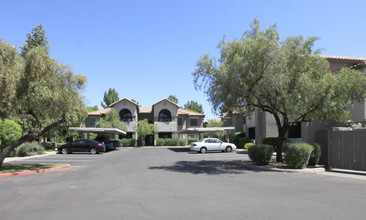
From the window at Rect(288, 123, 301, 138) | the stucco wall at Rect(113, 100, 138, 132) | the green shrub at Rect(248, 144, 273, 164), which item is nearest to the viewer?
the green shrub at Rect(248, 144, 273, 164)

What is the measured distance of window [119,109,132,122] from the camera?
48969 millimetres

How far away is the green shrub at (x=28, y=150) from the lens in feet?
80.2

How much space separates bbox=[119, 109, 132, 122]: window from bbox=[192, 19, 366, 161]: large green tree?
117 ft

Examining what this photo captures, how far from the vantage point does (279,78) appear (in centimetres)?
1338

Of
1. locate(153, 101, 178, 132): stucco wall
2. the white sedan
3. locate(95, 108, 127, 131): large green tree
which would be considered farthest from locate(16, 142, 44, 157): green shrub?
locate(153, 101, 178, 132): stucco wall

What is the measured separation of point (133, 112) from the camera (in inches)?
1913

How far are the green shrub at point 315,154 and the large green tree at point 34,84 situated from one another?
41.0 feet

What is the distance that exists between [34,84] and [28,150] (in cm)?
1568

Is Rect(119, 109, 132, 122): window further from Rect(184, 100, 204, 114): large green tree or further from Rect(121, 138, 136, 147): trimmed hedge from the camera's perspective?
Rect(184, 100, 204, 114): large green tree

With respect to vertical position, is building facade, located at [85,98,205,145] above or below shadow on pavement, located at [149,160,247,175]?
above

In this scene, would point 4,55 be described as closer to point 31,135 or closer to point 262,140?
point 31,135

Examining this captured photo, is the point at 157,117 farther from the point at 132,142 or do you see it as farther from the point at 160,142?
the point at 132,142

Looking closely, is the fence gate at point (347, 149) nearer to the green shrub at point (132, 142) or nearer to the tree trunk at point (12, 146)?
the tree trunk at point (12, 146)

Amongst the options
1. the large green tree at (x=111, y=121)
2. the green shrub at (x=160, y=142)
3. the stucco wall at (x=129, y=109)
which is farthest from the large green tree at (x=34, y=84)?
the stucco wall at (x=129, y=109)
